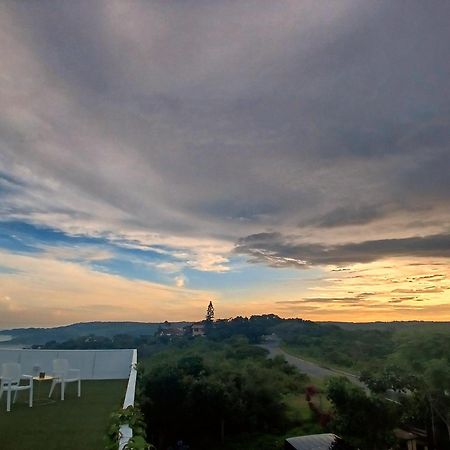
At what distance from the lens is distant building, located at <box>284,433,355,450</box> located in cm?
1975

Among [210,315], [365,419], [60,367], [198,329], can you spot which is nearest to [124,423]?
[60,367]

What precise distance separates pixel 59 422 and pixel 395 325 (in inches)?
1108

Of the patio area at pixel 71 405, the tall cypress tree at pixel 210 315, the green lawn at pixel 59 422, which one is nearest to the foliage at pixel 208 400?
the tall cypress tree at pixel 210 315

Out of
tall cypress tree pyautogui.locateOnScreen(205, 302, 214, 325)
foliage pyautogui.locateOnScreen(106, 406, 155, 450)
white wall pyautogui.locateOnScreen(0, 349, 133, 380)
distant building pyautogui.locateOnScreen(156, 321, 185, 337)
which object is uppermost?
tall cypress tree pyautogui.locateOnScreen(205, 302, 214, 325)

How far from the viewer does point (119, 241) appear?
54.6ft

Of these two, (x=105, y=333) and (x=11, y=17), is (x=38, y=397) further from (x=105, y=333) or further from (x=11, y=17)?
(x=105, y=333)

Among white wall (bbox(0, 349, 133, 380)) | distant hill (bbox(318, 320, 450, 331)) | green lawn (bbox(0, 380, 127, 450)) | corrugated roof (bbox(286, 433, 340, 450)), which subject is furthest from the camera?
distant hill (bbox(318, 320, 450, 331))

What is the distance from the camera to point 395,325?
30531 mm

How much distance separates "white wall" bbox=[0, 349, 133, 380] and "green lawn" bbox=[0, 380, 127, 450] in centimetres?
183

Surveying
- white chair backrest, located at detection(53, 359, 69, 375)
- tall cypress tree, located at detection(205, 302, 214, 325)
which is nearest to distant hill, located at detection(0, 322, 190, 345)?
tall cypress tree, located at detection(205, 302, 214, 325)

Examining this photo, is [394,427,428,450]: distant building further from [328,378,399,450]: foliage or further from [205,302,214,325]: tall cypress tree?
[205,302,214,325]: tall cypress tree

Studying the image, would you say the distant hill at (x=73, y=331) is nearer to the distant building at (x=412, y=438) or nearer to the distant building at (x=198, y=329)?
the distant building at (x=198, y=329)

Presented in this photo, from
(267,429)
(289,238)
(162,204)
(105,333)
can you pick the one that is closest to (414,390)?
(267,429)

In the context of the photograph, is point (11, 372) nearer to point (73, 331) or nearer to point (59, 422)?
point (59, 422)
